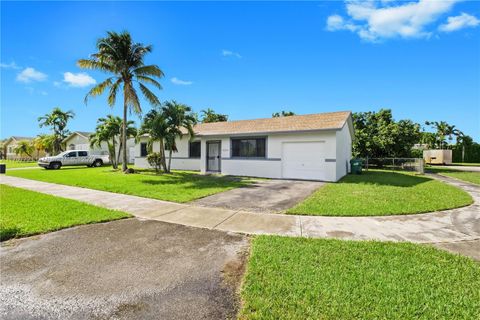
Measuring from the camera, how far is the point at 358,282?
3.08m

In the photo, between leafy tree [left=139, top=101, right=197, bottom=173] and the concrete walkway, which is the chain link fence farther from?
leafy tree [left=139, top=101, right=197, bottom=173]

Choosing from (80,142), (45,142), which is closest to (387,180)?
(80,142)

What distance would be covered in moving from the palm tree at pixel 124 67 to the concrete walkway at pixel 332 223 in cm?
1244

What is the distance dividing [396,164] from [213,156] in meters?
16.3

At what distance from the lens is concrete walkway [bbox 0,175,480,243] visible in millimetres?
4922

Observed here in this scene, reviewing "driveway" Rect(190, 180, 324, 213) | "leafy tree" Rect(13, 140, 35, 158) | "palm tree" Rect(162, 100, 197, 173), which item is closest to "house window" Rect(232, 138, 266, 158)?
"palm tree" Rect(162, 100, 197, 173)

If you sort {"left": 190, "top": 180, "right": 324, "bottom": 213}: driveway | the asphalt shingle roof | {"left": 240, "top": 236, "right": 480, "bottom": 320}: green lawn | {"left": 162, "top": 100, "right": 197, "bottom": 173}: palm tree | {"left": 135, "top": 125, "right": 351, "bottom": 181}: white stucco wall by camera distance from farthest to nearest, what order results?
{"left": 162, "top": 100, "right": 197, "bottom": 173}: palm tree < the asphalt shingle roof < {"left": 135, "top": 125, "right": 351, "bottom": 181}: white stucco wall < {"left": 190, "top": 180, "right": 324, "bottom": 213}: driveway < {"left": 240, "top": 236, "right": 480, "bottom": 320}: green lawn

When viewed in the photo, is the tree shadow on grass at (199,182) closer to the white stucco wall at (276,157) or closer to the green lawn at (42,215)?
the white stucco wall at (276,157)

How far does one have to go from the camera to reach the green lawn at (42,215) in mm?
5215

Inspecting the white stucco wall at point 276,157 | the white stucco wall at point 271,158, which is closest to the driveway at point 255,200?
the white stucco wall at point 276,157

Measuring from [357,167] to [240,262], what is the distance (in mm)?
16653

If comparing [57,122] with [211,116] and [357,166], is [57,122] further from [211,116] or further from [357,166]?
[357,166]

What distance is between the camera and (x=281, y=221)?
5.91m

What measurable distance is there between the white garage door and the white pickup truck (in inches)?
849
